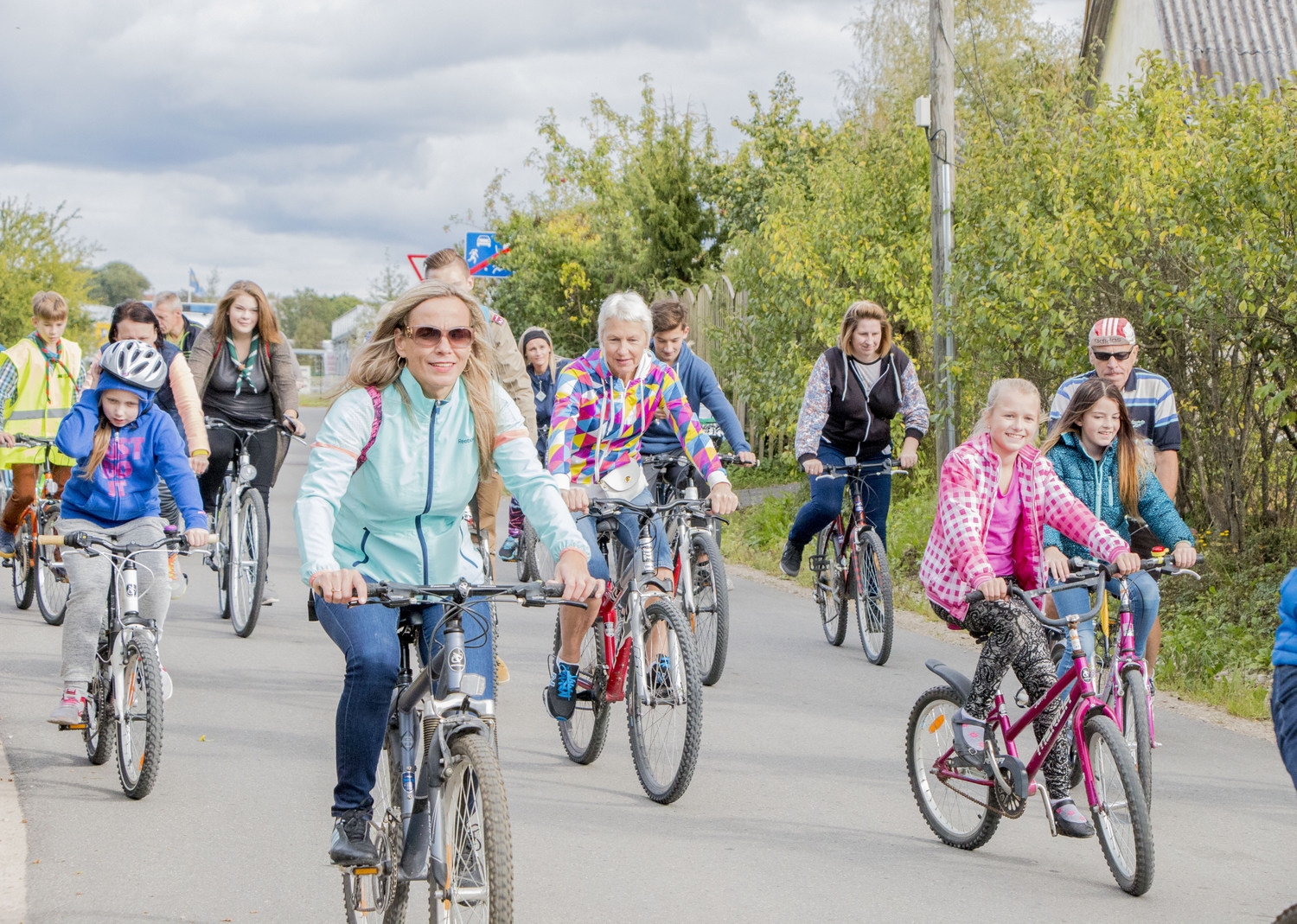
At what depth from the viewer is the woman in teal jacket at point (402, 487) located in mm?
3777

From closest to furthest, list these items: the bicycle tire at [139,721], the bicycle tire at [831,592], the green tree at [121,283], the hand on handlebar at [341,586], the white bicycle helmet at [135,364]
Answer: the hand on handlebar at [341,586] < the bicycle tire at [139,721] < the white bicycle helmet at [135,364] < the bicycle tire at [831,592] < the green tree at [121,283]

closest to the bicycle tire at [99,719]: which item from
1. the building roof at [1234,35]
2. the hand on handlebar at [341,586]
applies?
the hand on handlebar at [341,586]

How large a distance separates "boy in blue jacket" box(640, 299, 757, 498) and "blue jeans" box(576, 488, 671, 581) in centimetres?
154

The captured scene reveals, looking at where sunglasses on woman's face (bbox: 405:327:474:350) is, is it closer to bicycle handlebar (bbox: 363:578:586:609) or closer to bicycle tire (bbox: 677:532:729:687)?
bicycle handlebar (bbox: 363:578:586:609)

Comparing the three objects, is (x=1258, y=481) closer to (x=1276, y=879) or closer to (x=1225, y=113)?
(x=1225, y=113)

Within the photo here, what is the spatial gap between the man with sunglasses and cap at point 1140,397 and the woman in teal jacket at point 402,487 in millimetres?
3515

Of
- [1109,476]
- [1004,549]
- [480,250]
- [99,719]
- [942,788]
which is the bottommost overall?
[942,788]

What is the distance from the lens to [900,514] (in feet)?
45.8

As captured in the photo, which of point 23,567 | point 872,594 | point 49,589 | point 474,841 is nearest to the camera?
point 474,841

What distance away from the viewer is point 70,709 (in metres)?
6.15

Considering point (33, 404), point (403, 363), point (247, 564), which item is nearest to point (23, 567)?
point (33, 404)

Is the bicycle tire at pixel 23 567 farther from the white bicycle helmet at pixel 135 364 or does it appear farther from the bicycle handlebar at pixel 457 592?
the bicycle handlebar at pixel 457 592

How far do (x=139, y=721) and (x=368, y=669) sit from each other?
8.23 ft

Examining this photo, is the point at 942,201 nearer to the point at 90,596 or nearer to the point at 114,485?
the point at 114,485
